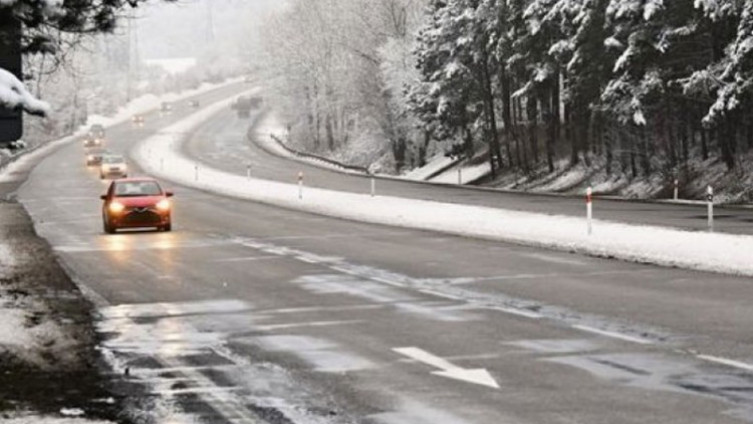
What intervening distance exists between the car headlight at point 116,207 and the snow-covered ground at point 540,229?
7.11 m

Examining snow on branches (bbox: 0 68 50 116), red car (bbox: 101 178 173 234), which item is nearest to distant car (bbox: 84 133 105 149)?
red car (bbox: 101 178 173 234)

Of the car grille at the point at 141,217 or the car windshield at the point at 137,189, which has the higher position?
the car windshield at the point at 137,189

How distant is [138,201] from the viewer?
3072 cm

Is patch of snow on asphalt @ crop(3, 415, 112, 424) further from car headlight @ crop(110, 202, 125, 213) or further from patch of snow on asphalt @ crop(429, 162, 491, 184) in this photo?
patch of snow on asphalt @ crop(429, 162, 491, 184)

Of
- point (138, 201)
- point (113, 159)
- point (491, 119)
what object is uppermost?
point (491, 119)

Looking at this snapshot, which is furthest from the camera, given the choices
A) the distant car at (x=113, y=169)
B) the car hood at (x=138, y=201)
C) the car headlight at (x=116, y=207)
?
the distant car at (x=113, y=169)

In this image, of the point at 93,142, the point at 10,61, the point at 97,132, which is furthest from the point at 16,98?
the point at 97,132

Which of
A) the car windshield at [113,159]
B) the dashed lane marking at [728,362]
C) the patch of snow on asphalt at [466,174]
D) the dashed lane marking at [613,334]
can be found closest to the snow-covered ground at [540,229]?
the dashed lane marking at [613,334]

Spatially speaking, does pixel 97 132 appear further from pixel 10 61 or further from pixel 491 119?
pixel 10 61

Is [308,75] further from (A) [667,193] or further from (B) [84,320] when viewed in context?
(B) [84,320]

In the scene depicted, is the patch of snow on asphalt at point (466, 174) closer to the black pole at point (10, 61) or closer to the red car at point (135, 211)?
the red car at point (135, 211)

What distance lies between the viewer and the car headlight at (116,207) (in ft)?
99.2

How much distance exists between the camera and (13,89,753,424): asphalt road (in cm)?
857

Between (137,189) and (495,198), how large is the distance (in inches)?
684
